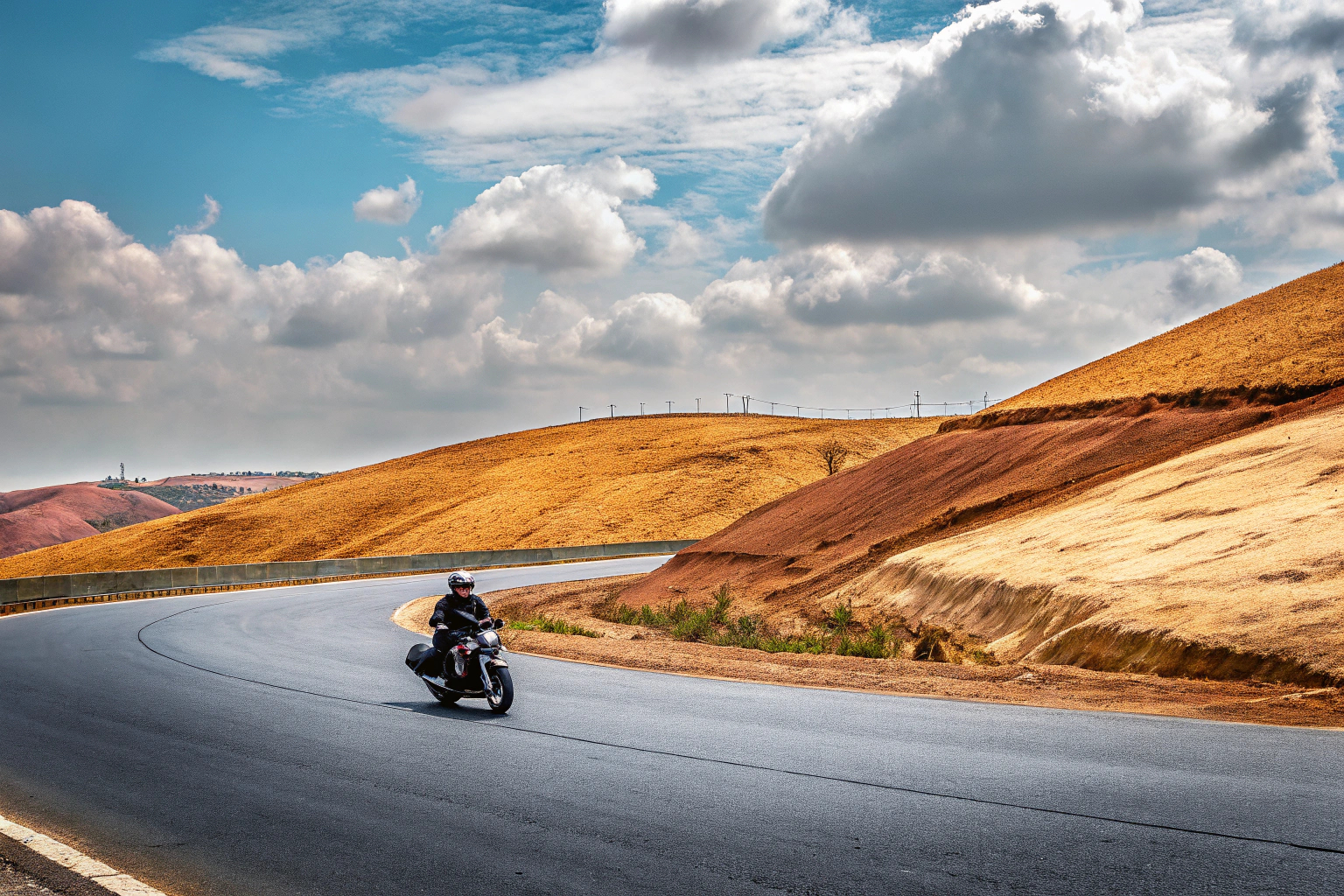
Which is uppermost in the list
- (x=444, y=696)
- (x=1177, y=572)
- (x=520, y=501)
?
(x=520, y=501)

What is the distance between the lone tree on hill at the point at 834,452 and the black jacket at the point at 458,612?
210 ft

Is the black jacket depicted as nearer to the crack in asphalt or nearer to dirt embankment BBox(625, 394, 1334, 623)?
the crack in asphalt

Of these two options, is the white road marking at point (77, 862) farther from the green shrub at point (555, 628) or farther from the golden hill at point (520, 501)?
the golden hill at point (520, 501)

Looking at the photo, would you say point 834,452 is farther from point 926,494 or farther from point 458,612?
point 458,612

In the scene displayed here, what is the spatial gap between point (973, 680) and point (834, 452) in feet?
219

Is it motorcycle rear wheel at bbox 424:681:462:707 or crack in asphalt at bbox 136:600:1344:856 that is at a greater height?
motorcycle rear wheel at bbox 424:681:462:707

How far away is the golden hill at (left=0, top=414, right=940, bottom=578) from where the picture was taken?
7112cm

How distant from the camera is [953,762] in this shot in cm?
797

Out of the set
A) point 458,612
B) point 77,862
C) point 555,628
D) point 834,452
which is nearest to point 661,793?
point 77,862

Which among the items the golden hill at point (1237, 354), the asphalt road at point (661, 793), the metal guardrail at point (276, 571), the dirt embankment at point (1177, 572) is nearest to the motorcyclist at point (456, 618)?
the asphalt road at point (661, 793)

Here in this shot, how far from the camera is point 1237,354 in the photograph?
95.5ft

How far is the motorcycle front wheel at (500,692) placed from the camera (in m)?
10.8

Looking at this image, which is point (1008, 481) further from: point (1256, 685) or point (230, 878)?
point (230, 878)

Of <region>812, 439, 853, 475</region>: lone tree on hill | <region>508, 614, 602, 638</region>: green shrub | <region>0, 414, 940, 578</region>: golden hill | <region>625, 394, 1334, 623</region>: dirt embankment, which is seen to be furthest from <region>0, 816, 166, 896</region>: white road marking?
<region>812, 439, 853, 475</region>: lone tree on hill
